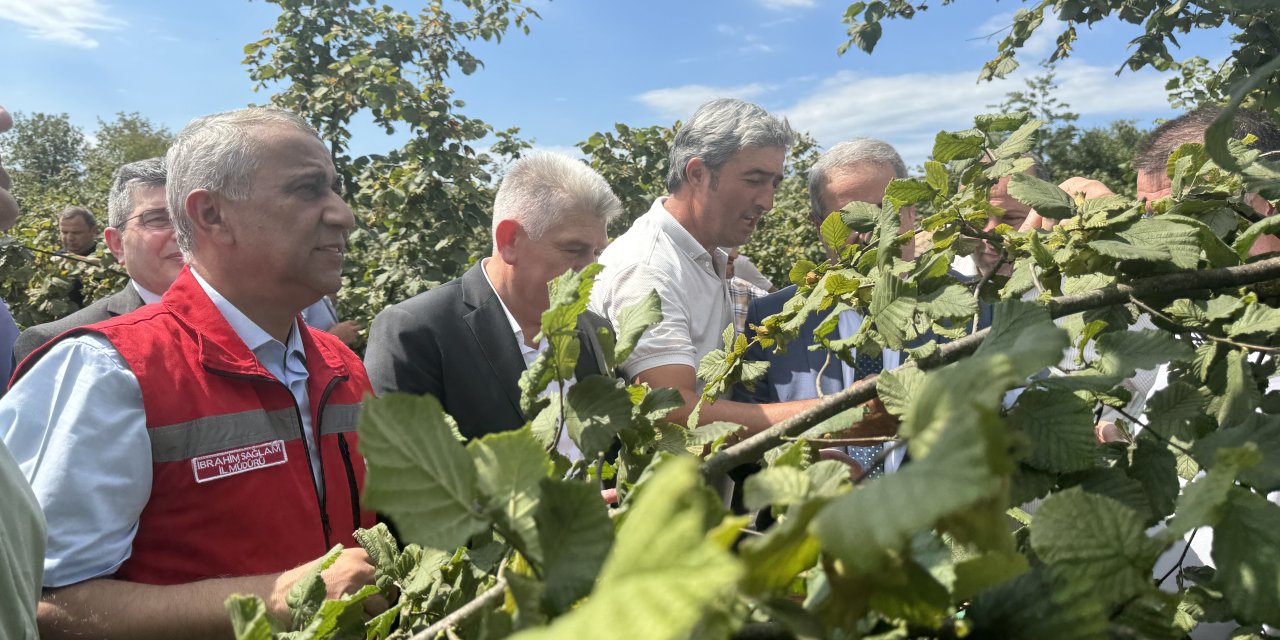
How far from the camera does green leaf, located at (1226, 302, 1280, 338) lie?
0.81m

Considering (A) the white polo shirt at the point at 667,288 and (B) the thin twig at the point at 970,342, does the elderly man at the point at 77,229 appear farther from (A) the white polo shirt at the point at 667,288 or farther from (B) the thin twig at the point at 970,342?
(B) the thin twig at the point at 970,342

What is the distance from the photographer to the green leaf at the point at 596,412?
0.76 meters

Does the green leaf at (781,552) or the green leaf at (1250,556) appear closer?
the green leaf at (781,552)

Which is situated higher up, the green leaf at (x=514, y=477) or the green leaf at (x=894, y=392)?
the green leaf at (x=514, y=477)

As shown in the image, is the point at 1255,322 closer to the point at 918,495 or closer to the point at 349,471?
the point at 918,495

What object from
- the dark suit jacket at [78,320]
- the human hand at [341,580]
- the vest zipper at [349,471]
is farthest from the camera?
the dark suit jacket at [78,320]

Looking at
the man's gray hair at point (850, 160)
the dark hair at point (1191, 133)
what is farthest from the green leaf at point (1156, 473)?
the man's gray hair at point (850, 160)

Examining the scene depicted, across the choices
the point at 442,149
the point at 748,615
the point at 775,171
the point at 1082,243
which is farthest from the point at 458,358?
the point at 442,149

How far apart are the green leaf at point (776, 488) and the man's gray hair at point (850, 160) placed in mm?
3112

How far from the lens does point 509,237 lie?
3004 millimetres

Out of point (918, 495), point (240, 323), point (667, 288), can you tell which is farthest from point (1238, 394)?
point (667, 288)

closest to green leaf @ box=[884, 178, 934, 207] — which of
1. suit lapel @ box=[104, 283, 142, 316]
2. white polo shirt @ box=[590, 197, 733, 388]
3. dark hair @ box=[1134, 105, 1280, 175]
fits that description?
dark hair @ box=[1134, 105, 1280, 175]

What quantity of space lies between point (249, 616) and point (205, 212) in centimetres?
177

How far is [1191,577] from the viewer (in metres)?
0.92
